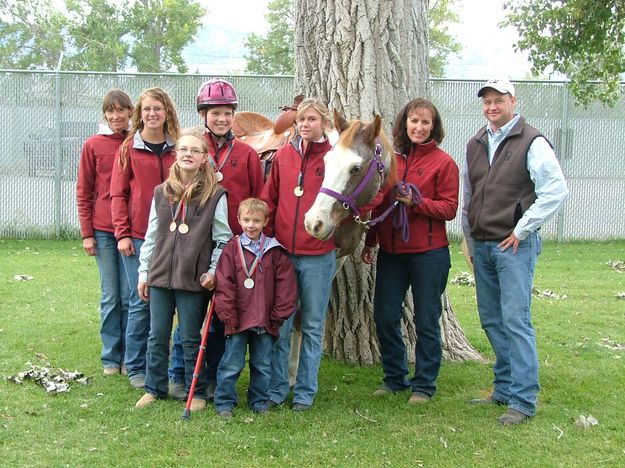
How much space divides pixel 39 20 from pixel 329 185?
118 feet

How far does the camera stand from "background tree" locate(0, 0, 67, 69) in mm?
34469

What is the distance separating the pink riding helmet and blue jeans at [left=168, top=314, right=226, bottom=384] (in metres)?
1.33

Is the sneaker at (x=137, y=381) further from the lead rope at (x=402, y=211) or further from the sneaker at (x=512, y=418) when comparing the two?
the sneaker at (x=512, y=418)

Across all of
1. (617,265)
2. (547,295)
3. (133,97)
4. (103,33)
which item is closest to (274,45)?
(103,33)

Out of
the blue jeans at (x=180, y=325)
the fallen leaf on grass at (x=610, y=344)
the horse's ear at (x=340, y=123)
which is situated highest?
the horse's ear at (x=340, y=123)

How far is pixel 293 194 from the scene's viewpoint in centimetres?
441

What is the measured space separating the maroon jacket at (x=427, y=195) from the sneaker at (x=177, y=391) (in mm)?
1597

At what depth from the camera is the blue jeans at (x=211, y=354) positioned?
4719mm

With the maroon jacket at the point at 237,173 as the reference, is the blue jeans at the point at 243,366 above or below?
below

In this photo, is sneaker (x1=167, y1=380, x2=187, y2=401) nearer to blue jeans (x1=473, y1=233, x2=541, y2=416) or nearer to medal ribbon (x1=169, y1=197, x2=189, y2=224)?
medal ribbon (x1=169, y1=197, x2=189, y2=224)

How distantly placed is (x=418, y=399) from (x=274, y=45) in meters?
36.7

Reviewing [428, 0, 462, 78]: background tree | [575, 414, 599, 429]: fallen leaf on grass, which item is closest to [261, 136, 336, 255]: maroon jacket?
[575, 414, 599, 429]: fallen leaf on grass

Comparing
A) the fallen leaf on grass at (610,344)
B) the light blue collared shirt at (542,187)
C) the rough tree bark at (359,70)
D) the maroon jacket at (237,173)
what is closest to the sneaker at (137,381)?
the maroon jacket at (237,173)

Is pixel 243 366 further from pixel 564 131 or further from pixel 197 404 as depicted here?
pixel 564 131
